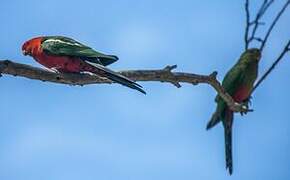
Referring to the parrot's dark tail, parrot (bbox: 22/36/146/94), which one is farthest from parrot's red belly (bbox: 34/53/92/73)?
the parrot's dark tail

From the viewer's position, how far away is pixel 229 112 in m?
6.10

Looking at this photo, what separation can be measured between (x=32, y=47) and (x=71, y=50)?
565mm

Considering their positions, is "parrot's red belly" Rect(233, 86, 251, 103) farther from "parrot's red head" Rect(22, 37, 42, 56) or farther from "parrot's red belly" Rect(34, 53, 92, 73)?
"parrot's red head" Rect(22, 37, 42, 56)

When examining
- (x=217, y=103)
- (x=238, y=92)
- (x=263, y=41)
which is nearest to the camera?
(x=263, y=41)

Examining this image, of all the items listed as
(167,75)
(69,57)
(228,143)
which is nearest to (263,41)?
(167,75)

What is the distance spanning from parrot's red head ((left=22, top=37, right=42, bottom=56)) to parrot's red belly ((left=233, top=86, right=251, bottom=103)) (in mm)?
2456

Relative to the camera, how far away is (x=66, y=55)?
6395mm

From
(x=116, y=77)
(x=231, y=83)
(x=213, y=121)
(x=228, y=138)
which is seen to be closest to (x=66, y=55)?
(x=116, y=77)

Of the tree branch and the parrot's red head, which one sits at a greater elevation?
the parrot's red head

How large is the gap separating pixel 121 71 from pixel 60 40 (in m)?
1.50

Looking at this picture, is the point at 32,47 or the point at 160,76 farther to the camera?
the point at 32,47

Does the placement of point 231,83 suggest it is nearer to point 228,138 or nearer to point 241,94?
point 241,94

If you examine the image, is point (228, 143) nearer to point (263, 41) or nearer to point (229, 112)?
point (229, 112)

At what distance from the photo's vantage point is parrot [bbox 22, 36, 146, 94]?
6.09 metres
